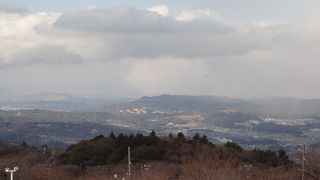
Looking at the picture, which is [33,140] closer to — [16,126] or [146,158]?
[16,126]

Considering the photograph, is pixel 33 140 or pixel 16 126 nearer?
pixel 33 140

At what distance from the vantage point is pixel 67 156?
6000 cm

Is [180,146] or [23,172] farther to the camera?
[180,146]

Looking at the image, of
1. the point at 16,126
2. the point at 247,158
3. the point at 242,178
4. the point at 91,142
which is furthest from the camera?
the point at 16,126

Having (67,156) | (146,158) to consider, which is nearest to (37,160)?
(67,156)

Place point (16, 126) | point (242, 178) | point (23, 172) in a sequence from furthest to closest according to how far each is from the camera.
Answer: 1. point (16, 126)
2. point (23, 172)
3. point (242, 178)

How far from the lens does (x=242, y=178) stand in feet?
138

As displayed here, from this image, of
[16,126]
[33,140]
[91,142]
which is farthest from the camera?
[16,126]

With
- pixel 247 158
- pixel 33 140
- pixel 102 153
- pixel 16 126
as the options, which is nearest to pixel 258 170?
pixel 247 158

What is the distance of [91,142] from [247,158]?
1773 cm

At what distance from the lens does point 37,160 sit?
2507 inches

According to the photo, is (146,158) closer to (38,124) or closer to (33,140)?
(33,140)

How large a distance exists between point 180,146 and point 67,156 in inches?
486

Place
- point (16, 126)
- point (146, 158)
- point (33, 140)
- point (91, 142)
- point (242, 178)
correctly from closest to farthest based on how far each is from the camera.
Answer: point (242, 178), point (146, 158), point (91, 142), point (33, 140), point (16, 126)
